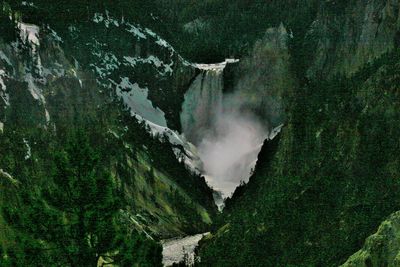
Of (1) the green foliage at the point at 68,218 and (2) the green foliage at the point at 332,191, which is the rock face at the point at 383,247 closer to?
(2) the green foliage at the point at 332,191

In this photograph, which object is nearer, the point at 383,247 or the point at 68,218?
the point at 68,218

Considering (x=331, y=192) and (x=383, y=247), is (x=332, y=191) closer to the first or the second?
(x=331, y=192)

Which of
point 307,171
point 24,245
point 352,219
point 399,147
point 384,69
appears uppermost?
point 384,69

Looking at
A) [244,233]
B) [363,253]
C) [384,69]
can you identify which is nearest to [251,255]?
[244,233]

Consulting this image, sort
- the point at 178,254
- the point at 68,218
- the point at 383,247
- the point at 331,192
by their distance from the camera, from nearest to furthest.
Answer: the point at 68,218 → the point at 383,247 → the point at 331,192 → the point at 178,254

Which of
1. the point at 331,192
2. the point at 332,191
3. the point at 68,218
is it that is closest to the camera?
the point at 68,218

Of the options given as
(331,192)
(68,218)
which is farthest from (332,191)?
(68,218)

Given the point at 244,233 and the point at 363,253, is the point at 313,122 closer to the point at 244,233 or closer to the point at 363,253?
the point at 244,233

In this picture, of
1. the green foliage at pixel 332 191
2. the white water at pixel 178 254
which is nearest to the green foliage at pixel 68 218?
the green foliage at pixel 332 191

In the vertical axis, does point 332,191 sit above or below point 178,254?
below
